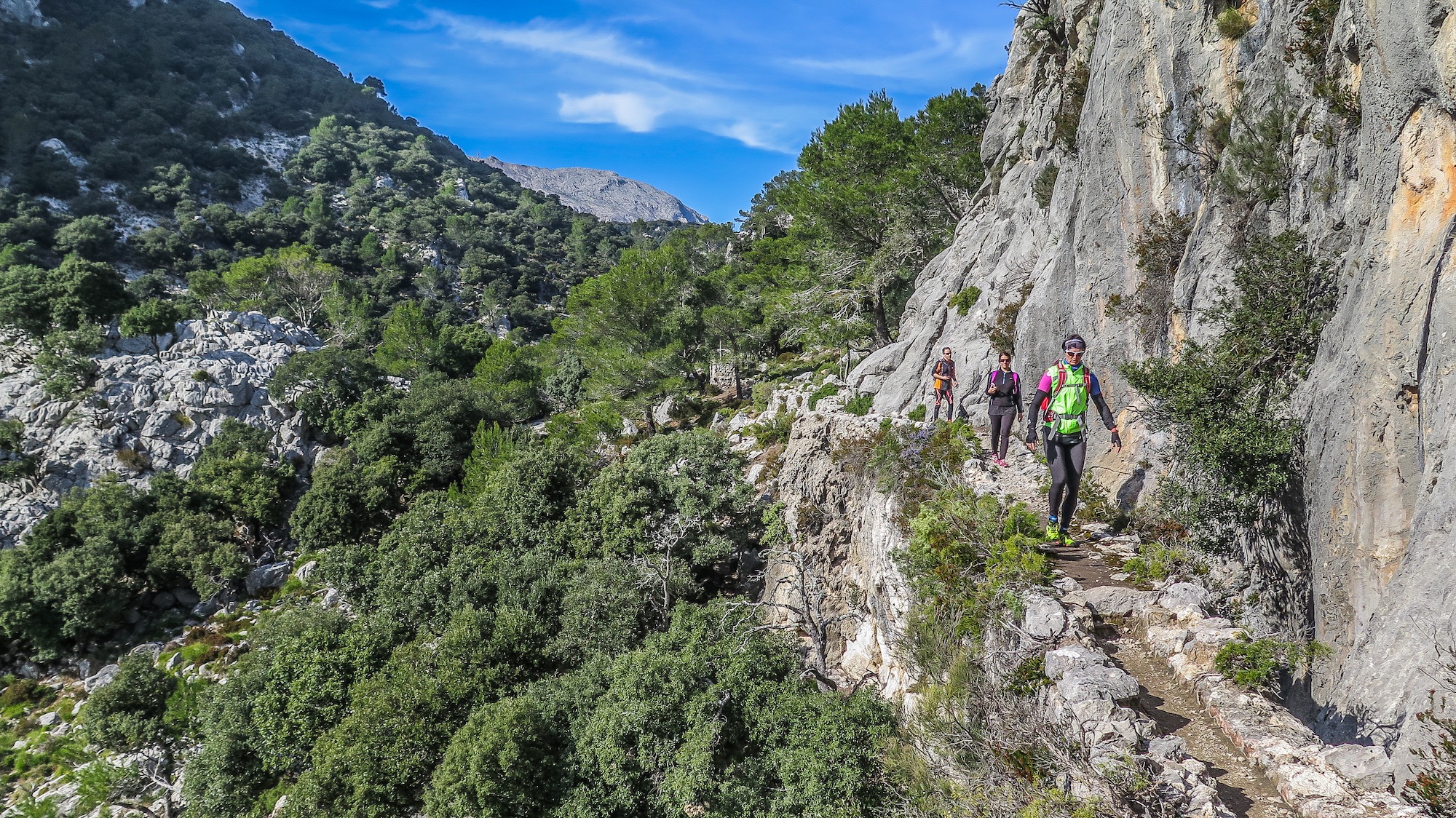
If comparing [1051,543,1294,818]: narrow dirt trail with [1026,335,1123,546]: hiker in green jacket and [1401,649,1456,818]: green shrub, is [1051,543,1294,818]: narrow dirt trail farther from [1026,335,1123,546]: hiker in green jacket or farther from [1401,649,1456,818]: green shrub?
[1026,335,1123,546]: hiker in green jacket

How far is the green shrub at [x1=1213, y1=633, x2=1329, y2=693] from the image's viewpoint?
224 inches

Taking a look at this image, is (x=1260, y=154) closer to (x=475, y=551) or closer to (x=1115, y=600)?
(x=1115, y=600)

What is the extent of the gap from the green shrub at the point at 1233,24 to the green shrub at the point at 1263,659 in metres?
9.51

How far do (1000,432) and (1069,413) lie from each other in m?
4.14

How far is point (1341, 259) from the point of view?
6.70 meters

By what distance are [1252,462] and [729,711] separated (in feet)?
34.2

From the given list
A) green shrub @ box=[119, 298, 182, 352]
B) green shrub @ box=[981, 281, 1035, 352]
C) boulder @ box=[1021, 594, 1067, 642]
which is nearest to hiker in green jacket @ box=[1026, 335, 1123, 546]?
boulder @ box=[1021, 594, 1067, 642]

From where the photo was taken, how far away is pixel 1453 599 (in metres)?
4.36

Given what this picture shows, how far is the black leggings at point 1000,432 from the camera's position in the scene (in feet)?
37.5

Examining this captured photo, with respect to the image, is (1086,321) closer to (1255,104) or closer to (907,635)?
(1255,104)

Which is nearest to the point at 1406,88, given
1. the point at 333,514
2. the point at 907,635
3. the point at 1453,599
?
the point at 1453,599

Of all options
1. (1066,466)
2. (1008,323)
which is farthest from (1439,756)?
(1008,323)

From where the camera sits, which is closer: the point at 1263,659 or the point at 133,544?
the point at 1263,659

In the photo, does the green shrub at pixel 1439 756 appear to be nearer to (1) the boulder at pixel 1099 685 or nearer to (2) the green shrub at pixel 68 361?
(1) the boulder at pixel 1099 685
